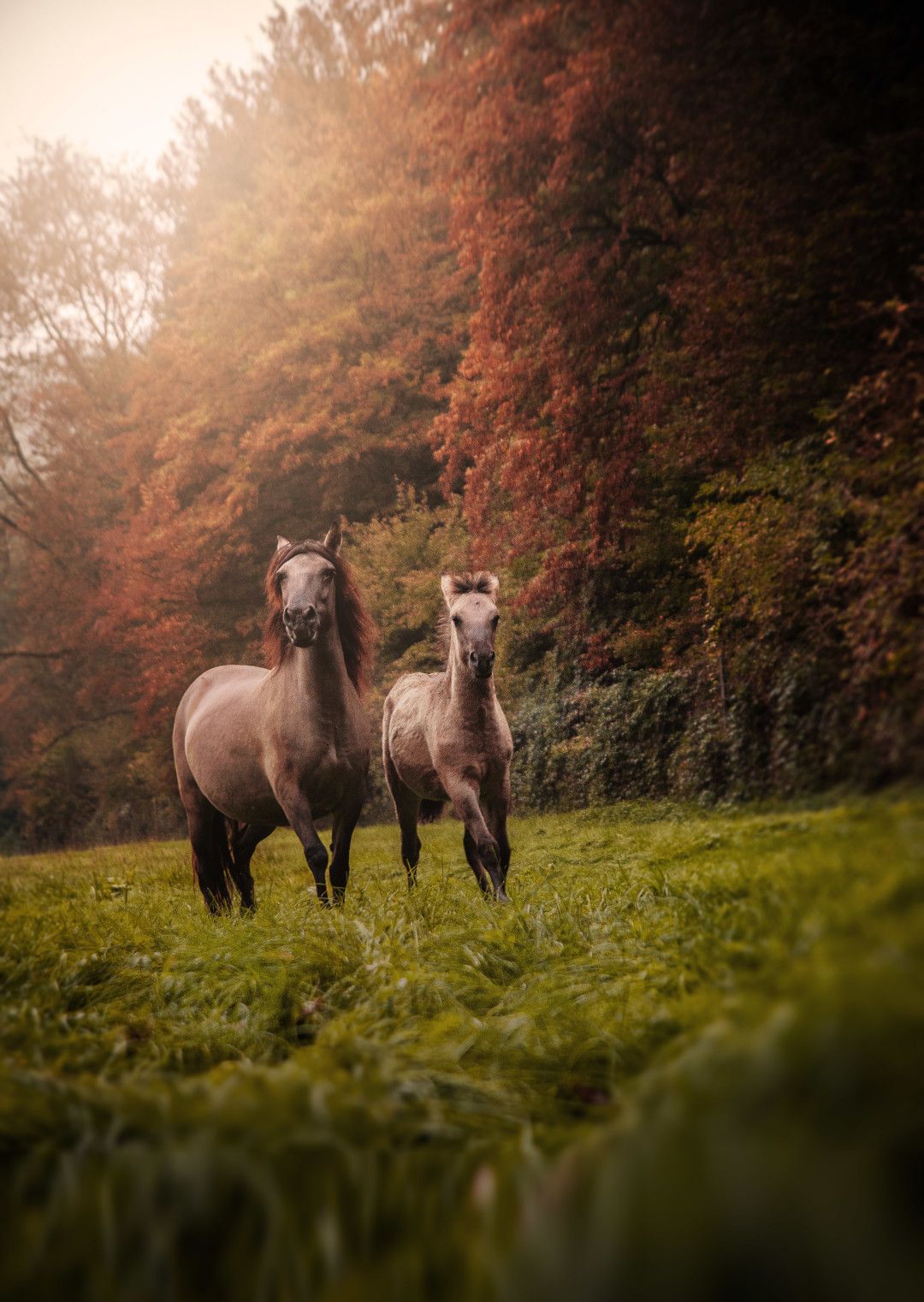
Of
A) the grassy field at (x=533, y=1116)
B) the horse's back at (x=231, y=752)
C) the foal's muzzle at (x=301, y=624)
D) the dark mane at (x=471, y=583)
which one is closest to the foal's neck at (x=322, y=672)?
the foal's muzzle at (x=301, y=624)

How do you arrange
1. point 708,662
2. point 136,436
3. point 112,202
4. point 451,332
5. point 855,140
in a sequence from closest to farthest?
point 855,140
point 708,662
point 451,332
point 136,436
point 112,202

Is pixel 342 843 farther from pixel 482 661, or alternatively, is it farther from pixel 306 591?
pixel 306 591

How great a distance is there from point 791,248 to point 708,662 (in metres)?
1.89

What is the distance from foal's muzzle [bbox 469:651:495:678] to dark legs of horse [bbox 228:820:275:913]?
2.35m

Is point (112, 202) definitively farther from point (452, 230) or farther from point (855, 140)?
point (855, 140)

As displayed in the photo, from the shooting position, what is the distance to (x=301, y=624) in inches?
160

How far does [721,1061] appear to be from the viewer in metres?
0.76

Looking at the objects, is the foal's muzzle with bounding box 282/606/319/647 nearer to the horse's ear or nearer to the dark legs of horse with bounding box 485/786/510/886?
the horse's ear

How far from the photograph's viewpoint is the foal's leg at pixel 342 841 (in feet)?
14.1

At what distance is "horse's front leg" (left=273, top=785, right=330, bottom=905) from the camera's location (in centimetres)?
410

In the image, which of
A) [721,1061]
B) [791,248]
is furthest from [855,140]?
[721,1061]

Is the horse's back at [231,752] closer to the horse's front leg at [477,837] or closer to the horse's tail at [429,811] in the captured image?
the horse's tail at [429,811]

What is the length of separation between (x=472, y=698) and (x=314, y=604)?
108 centimetres

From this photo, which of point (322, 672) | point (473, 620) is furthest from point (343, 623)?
point (473, 620)
